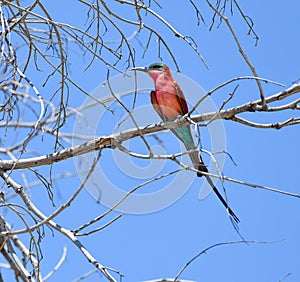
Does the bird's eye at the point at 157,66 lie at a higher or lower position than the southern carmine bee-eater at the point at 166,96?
higher

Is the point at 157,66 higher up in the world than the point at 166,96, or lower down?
higher up

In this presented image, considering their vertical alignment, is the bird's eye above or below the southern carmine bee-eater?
above

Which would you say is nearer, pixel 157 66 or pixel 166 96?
pixel 166 96

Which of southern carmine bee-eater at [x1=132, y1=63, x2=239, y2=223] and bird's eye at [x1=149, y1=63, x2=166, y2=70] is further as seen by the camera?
bird's eye at [x1=149, y1=63, x2=166, y2=70]

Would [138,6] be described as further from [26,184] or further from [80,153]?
[26,184]

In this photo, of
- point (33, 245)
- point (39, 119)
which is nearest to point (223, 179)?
point (39, 119)

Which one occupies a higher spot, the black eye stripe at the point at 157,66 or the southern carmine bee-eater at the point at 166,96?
the black eye stripe at the point at 157,66

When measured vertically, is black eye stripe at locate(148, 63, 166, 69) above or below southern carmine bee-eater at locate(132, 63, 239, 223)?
above

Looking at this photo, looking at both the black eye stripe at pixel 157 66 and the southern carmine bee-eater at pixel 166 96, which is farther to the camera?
the black eye stripe at pixel 157 66

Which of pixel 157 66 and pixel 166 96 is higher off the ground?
pixel 157 66

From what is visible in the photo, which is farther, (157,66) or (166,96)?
(157,66)

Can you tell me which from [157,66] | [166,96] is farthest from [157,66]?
[166,96]

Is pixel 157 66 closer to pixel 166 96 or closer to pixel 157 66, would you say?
pixel 157 66

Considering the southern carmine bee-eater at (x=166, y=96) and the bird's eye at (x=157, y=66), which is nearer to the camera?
the southern carmine bee-eater at (x=166, y=96)
